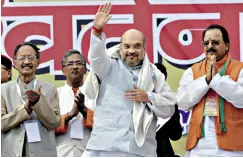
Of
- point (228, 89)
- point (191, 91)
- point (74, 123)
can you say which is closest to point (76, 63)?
point (74, 123)

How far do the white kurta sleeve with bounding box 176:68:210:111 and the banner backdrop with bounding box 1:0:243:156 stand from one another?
1.12 meters

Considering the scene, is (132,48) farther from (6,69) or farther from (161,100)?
(6,69)

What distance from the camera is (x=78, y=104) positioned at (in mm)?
6852

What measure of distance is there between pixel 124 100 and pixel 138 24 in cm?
183

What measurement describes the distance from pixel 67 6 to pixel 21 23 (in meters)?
0.47

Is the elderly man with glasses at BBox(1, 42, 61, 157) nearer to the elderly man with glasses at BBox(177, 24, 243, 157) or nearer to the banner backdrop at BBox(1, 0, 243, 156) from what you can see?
the elderly man with glasses at BBox(177, 24, 243, 157)

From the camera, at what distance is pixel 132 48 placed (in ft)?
20.8

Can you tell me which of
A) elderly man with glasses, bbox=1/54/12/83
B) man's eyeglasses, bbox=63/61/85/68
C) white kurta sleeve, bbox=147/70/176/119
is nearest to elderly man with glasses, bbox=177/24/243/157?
white kurta sleeve, bbox=147/70/176/119

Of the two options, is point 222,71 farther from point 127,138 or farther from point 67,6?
point 67,6

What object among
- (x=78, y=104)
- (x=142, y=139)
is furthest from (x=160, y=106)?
(x=78, y=104)

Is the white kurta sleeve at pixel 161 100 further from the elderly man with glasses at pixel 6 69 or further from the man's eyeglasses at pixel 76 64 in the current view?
the elderly man with glasses at pixel 6 69

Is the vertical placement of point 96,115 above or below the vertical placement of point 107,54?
below

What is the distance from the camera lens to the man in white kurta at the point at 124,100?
622 centimetres

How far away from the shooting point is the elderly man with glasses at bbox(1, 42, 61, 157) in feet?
20.8
